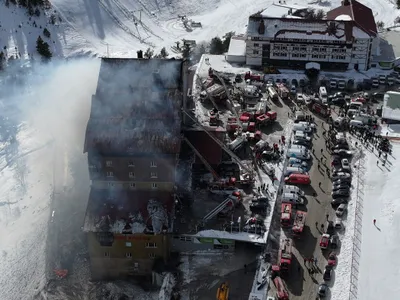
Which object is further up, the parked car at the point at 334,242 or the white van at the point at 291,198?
the white van at the point at 291,198

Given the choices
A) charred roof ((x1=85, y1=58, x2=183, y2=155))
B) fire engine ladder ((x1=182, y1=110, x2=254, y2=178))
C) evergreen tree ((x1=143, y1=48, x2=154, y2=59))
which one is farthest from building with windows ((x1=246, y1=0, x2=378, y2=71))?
charred roof ((x1=85, y1=58, x2=183, y2=155))

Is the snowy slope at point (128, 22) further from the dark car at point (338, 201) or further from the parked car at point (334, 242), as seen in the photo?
the parked car at point (334, 242)

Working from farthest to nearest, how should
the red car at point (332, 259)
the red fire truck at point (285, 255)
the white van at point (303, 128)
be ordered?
the white van at point (303, 128)
the red car at point (332, 259)
the red fire truck at point (285, 255)

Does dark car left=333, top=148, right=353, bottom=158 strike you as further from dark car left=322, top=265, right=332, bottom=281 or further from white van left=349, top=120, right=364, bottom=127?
dark car left=322, top=265, right=332, bottom=281

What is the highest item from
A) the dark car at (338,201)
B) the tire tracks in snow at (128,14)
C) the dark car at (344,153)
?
the tire tracks in snow at (128,14)

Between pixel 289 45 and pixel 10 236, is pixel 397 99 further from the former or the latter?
pixel 10 236

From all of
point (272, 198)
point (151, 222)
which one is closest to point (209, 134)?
point (272, 198)

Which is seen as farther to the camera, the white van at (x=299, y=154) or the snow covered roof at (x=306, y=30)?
the snow covered roof at (x=306, y=30)

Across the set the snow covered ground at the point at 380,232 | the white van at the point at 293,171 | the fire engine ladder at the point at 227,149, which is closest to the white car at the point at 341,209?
the snow covered ground at the point at 380,232

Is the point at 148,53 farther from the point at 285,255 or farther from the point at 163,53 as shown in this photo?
the point at 285,255
